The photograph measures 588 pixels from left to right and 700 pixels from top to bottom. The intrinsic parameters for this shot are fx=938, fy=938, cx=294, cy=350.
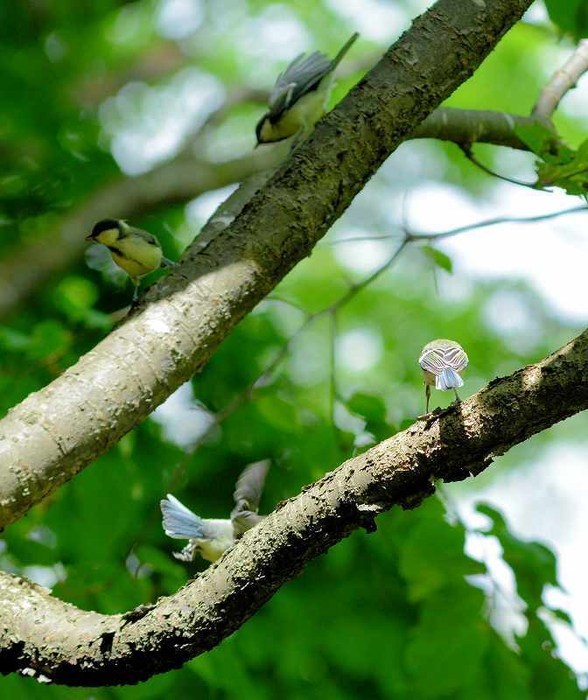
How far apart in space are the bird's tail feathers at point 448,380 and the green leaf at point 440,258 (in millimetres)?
1217

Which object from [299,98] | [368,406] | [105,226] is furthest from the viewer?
[299,98]

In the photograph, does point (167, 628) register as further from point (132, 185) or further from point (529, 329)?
point (529, 329)

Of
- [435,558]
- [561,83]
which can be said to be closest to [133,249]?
[435,558]

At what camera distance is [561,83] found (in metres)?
3.21

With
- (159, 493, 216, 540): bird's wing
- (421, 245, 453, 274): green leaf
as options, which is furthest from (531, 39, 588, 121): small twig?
(159, 493, 216, 540): bird's wing

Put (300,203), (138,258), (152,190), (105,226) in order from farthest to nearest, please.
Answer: (152,190) → (105,226) → (138,258) → (300,203)

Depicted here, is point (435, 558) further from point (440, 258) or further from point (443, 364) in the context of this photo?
point (443, 364)

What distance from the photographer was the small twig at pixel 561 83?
10.2 ft

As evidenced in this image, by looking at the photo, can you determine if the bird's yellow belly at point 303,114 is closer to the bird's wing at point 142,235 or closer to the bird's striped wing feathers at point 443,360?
the bird's wing at point 142,235

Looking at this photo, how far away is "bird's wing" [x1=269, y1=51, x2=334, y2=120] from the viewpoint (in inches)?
147

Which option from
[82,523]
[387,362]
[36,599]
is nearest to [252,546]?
[36,599]

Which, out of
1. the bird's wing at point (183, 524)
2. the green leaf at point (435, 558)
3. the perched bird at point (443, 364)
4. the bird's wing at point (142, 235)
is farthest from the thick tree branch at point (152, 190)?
the bird's wing at point (183, 524)

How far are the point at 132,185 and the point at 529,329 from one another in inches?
283

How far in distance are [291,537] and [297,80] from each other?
264cm
